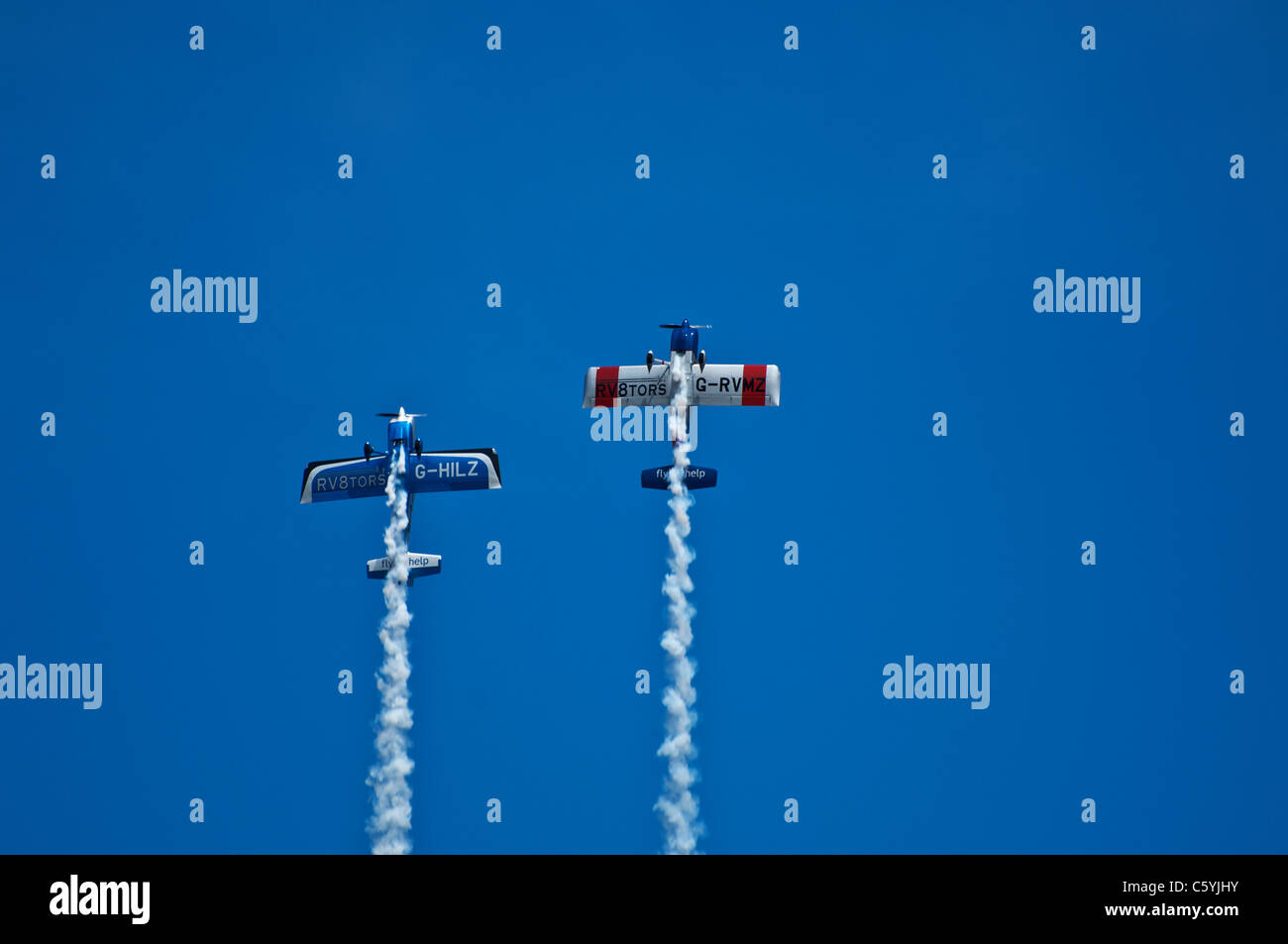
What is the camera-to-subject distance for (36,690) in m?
65.4

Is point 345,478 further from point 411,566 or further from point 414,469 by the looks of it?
point 411,566

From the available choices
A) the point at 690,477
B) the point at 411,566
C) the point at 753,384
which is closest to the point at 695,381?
the point at 753,384

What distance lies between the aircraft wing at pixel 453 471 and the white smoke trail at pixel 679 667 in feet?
24.4

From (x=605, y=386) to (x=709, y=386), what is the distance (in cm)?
410

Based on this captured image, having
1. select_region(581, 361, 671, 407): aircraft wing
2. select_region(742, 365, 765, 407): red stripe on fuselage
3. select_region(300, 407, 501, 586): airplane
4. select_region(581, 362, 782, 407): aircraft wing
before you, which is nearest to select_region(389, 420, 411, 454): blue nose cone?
select_region(300, 407, 501, 586): airplane

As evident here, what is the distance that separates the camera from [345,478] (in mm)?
59969

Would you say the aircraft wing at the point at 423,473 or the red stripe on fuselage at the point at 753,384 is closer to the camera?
the red stripe on fuselage at the point at 753,384

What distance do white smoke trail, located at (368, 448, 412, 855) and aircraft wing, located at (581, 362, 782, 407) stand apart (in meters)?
9.20

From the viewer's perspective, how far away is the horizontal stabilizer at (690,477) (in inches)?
2162

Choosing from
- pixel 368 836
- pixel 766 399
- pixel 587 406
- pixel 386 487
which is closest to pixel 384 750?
pixel 368 836

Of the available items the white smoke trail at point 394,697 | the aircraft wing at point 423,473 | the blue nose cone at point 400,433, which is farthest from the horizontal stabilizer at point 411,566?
the blue nose cone at point 400,433

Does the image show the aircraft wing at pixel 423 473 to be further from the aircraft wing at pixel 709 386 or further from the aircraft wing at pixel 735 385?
the aircraft wing at pixel 735 385
